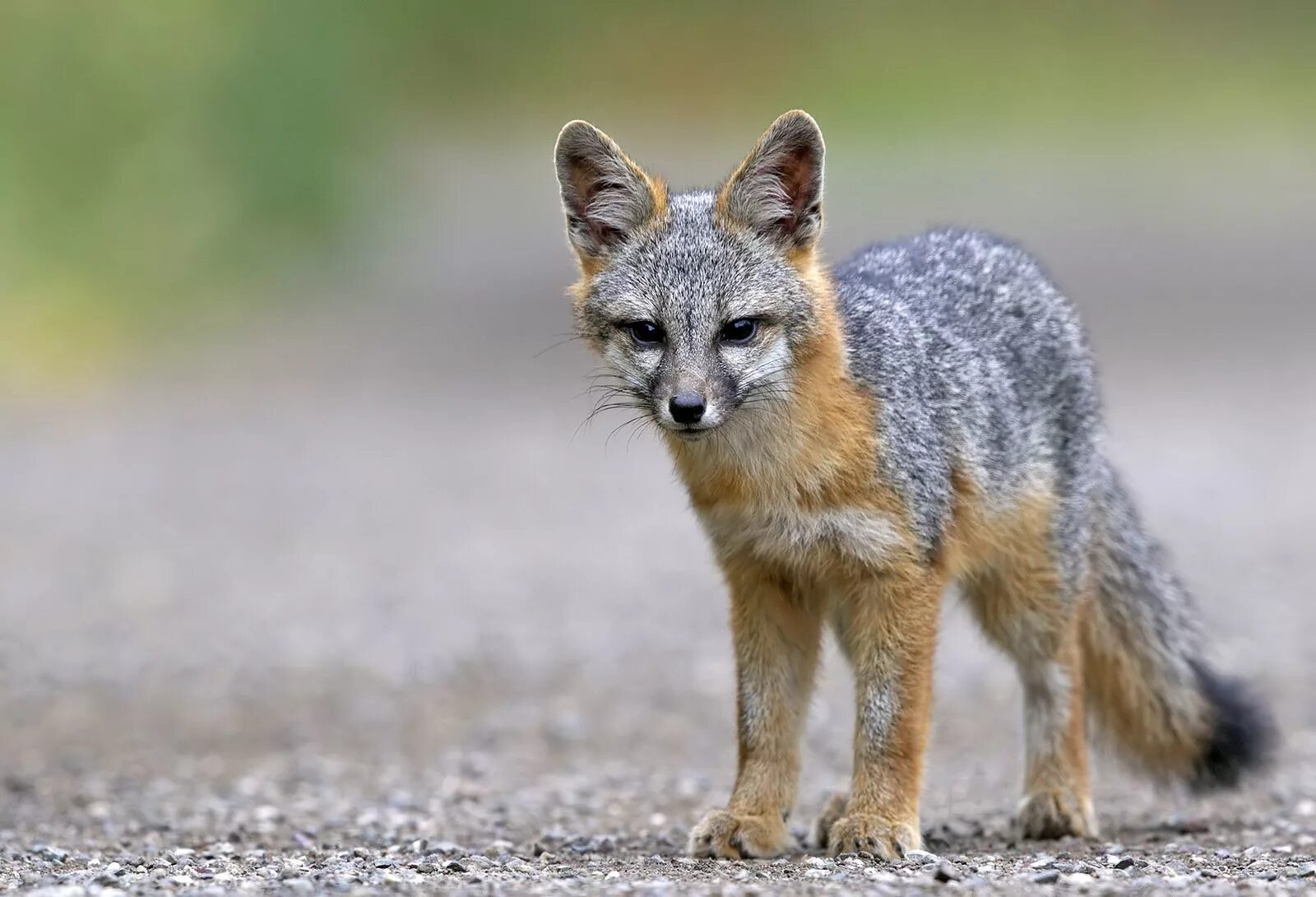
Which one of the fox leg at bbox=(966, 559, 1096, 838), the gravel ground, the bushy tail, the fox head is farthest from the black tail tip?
A: the fox head

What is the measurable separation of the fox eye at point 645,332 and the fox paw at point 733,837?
4.90 ft

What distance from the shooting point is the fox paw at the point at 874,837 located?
560cm

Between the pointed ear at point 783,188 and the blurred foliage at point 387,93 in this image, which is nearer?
the pointed ear at point 783,188

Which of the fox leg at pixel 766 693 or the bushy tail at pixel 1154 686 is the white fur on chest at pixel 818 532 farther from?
the bushy tail at pixel 1154 686

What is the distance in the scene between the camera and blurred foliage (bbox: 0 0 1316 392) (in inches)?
666

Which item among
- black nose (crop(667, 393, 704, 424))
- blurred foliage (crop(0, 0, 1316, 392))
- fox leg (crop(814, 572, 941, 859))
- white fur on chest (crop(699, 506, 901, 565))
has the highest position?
blurred foliage (crop(0, 0, 1316, 392))

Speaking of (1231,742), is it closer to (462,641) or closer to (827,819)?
(827,819)

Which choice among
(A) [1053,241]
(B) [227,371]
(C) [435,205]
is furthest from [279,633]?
(C) [435,205]

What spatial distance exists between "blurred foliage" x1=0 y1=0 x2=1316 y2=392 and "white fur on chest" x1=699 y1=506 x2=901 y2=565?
11.8 metres

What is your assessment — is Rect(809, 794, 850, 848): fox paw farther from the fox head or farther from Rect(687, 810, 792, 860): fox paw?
the fox head

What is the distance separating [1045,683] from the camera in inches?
256

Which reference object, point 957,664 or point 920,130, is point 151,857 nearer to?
point 957,664

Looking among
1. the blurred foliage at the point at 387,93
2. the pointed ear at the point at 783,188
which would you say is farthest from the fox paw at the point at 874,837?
the blurred foliage at the point at 387,93

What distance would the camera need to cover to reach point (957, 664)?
959 cm
